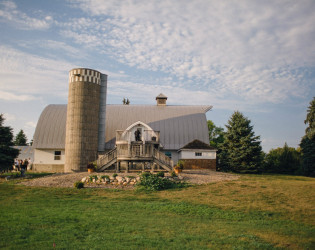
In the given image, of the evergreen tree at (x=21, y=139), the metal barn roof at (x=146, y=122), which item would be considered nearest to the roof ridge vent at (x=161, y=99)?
the metal barn roof at (x=146, y=122)

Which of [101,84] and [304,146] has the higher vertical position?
[101,84]

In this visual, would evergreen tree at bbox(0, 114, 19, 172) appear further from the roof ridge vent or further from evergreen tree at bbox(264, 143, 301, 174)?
evergreen tree at bbox(264, 143, 301, 174)

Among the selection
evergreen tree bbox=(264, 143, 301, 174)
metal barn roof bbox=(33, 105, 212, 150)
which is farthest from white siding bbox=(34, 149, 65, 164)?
evergreen tree bbox=(264, 143, 301, 174)

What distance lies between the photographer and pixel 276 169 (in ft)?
147

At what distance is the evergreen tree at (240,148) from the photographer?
1428 inches

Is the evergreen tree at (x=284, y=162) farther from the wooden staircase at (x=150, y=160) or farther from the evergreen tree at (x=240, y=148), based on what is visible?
the wooden staircase at (x=150, y=160)

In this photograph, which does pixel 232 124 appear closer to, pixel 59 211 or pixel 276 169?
pixel 276 169

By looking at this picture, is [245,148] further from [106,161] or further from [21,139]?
[21,139]

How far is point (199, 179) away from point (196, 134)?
51.7ft

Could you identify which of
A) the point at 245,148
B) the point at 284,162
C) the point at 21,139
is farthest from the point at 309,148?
the point at 21,139

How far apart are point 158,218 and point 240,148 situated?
27.5m

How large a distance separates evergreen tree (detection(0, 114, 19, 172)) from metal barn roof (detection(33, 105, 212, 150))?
9.56 meters

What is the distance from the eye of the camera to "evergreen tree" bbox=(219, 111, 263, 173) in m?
36.3

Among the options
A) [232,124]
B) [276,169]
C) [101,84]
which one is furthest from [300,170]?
[101,84]
